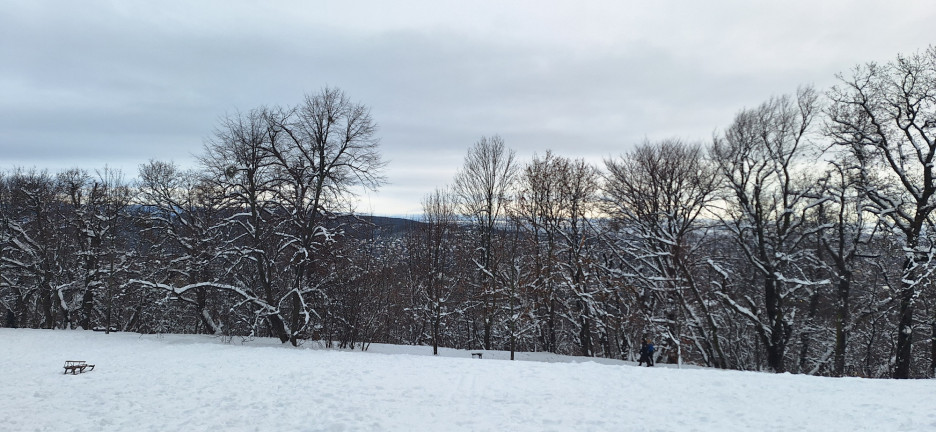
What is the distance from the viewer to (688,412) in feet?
31.2

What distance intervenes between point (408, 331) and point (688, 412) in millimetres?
37683

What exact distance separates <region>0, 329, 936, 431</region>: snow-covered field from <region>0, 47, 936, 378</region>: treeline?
7.78 m

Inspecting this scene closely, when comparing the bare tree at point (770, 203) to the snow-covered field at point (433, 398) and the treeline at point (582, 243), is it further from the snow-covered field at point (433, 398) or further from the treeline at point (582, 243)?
the snow-covered field at point (433, 398)

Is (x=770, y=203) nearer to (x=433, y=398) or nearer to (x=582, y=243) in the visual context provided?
(x=582, y=243)

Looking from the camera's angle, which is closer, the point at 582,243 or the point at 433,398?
→ the point at 433,398

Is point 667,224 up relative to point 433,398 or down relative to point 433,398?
up

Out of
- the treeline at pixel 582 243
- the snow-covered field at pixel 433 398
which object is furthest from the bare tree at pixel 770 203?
the snow-covered field at pixel 433 398

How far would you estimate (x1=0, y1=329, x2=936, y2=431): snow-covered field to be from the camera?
8.74 m

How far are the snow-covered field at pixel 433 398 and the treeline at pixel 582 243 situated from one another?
7.78 m

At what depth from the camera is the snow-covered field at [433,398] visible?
28.7ft

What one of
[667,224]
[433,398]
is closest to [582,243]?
[667,224]

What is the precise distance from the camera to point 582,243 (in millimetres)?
25328

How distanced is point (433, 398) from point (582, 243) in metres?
16.6

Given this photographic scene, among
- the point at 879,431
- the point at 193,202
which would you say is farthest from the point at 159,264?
the point at 879,431
